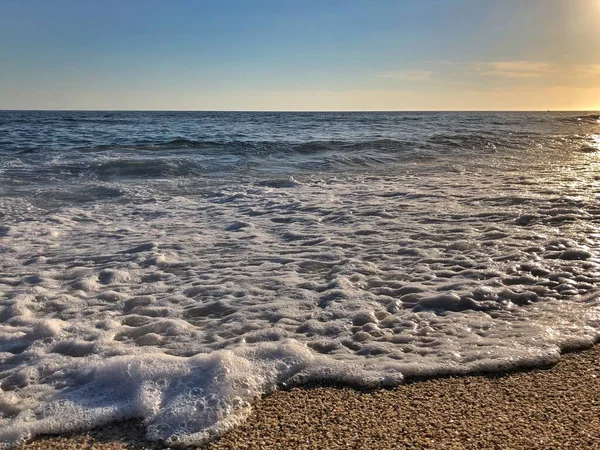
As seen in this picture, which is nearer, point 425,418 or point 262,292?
point 425,418

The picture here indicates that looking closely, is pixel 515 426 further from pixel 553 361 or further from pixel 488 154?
pixel 488 154

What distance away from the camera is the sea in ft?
9.16

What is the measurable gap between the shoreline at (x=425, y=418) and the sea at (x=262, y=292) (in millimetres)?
108

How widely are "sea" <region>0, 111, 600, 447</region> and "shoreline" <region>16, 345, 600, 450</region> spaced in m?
0.11

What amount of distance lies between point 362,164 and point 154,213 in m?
7.24

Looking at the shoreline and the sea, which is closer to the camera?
the shoreline

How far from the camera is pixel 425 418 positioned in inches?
95.4

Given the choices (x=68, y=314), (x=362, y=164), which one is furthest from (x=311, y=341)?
(x=362, y=164)

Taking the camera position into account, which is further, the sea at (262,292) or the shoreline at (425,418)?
the sea at (262,292)

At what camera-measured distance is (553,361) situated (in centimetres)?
296

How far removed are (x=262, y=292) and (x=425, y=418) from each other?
2016 mm

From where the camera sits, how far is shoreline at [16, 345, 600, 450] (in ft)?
7.36

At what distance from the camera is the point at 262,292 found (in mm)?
4164

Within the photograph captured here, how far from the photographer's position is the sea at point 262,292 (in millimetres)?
2793
